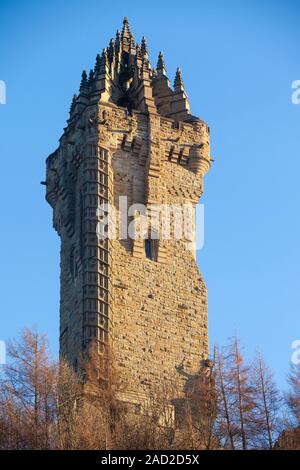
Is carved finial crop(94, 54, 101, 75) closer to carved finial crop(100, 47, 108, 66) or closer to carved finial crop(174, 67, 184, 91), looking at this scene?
carved finial crop(100, 47, 108, 66)

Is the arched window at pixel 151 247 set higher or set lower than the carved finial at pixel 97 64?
lower

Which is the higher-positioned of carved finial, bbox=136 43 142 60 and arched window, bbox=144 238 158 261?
carved finial, bbox=136 43 142 60

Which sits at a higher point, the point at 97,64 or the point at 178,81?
the point at 97,64

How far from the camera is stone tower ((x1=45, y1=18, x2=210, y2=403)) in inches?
2410

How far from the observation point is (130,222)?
63500 millimetres

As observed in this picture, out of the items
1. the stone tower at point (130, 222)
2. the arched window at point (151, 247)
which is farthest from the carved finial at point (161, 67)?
the arched window at point (151, 247)

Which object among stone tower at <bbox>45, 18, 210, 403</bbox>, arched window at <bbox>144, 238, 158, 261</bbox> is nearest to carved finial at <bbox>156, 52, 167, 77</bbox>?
stone tower at <bbox>45, 18, 210, 403</bbox>

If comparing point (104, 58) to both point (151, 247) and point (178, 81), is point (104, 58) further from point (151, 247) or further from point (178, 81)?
point (151, 247)

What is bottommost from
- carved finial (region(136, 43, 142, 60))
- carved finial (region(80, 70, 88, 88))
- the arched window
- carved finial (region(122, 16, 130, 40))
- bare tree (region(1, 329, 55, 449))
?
bare tree (region(1, 329, 55, 449))

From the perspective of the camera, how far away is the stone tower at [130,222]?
2410 inches

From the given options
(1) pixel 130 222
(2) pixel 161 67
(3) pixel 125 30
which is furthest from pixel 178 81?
(1) pixel 130 222

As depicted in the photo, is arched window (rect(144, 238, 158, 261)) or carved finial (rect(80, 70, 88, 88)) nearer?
arched window (rect(144, 238, 158, 261))

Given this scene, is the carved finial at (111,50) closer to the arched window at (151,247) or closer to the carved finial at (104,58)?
the carved finial at (104,58)
